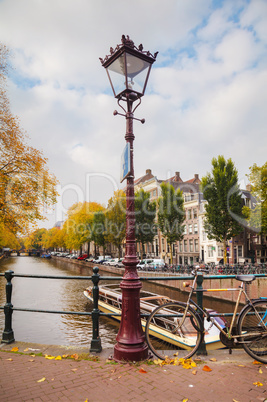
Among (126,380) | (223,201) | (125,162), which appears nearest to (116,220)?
(223,201)

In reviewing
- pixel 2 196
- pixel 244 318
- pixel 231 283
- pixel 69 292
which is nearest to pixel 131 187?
pixel 244 318

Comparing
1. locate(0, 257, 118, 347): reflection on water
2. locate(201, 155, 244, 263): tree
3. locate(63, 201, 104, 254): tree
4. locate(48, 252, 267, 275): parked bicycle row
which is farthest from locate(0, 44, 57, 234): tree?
locate(63, 201, 104, 254): tree

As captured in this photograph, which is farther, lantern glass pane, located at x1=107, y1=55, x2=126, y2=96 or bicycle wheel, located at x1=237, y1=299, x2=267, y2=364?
lantern glass pane, located at x1=107, y1=55, x2=126, y2=96

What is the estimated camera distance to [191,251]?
159 feet

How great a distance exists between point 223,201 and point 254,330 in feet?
91.6

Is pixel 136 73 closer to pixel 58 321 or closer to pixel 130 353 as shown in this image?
pixel 130 353

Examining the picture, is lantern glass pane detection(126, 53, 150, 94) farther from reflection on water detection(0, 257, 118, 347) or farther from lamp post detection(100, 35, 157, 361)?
reflection on water detection(0, 257, 118, 347)

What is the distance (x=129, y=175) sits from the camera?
485cm

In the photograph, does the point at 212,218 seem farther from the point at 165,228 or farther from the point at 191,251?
the point at 191,251

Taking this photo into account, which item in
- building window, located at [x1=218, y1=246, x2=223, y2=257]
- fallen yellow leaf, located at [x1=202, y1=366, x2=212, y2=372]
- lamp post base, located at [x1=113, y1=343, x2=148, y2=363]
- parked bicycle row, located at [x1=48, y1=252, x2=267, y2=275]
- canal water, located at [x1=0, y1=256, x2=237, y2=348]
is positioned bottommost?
canal water, located at [x1=0, y1=256, x2=237, y2=348]

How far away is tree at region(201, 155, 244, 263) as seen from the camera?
102ft

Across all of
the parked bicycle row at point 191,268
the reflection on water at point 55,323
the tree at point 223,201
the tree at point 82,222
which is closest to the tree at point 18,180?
the reflection on water at point 55,323

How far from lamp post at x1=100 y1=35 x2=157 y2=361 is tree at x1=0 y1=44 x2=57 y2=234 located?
1385cm

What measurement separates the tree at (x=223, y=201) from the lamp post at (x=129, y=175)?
2766 cm
